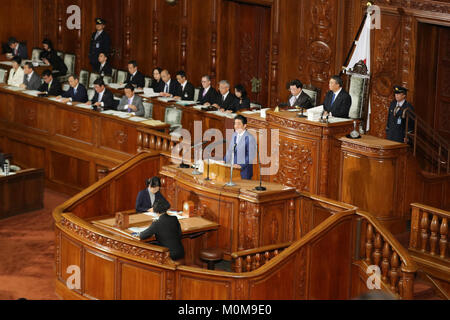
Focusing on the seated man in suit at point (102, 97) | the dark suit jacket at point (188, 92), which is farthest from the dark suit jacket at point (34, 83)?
the dark suit jacket at point (188, 92)

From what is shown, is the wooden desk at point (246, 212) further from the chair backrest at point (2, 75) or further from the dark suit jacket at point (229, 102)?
the chair backrest at point (2, 75)

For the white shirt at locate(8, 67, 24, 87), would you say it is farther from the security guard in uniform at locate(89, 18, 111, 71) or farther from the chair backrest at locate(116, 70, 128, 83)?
the security guard in uniform at locate(89, 18, 111, 71)

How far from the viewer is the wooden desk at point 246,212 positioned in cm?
904

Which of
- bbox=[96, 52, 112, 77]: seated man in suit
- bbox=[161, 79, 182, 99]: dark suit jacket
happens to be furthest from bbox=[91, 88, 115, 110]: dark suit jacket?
bbox=[96, 52, 112, 77]: seated man in suit

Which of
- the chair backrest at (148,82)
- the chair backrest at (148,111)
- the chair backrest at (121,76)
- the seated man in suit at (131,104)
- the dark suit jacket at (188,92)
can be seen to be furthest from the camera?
the chair backrest at (121,76)

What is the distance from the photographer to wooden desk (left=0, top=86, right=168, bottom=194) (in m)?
12.4

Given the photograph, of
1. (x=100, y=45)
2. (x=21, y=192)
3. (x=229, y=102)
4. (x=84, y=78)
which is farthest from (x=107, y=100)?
(x=100, y=45)

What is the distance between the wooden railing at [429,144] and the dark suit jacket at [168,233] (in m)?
3.60

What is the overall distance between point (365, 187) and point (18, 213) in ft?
17.9

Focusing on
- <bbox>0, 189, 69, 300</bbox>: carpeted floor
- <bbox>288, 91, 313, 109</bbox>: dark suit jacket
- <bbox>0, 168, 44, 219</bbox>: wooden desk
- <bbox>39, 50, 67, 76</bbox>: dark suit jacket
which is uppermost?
<bbox>39, 50, 67, 76</bbox>: dark suit jacket

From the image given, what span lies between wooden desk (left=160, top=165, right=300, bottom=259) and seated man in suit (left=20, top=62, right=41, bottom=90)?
5.96 m

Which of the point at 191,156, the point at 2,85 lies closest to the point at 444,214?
the point at 191,156

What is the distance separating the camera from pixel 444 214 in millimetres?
8516

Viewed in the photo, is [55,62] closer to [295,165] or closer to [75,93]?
[75,93]
